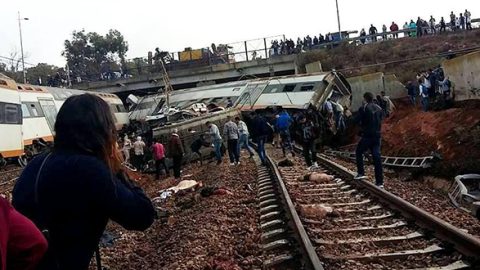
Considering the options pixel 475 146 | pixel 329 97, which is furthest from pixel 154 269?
pixel 329 97

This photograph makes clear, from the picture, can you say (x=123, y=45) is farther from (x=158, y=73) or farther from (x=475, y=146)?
(x=475, y=146)

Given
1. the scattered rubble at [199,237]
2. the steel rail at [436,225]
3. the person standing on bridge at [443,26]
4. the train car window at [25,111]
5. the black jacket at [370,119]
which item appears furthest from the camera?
the person standing on bridge at [443,26]

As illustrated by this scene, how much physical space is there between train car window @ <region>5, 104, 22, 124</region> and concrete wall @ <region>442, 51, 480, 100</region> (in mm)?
16591

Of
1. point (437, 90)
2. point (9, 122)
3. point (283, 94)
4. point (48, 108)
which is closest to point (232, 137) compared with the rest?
point (437, 90)

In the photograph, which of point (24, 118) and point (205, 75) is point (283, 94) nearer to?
point (24, 118)

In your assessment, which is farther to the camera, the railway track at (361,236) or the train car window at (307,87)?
the train car window at (307,87)

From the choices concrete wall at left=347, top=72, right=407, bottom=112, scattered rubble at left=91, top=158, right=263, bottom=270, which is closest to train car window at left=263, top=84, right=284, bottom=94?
concrete wall at left=347, top=72, right=407, bottom=112

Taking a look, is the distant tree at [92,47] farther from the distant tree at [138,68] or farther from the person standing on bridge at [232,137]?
the person standing on bridge at [232,137]

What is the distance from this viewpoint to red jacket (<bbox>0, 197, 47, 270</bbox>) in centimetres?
173

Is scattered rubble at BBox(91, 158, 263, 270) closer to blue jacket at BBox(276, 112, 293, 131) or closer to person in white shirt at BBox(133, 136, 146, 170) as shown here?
blue jacket at BBox(276, 112, 293, 131)

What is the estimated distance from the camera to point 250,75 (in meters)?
45.3

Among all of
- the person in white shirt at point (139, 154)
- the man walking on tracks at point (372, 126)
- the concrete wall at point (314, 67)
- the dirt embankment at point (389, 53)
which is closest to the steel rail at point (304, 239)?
the man walking on tracks at point (372, 126)

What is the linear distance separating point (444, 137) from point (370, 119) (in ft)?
22.9

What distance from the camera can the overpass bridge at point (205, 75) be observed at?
4469 cm
